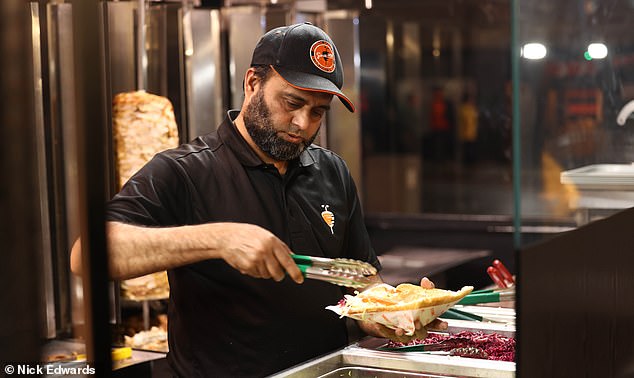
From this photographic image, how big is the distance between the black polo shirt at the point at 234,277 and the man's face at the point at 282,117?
6 centimetres

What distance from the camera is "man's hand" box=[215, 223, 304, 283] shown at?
1.80m

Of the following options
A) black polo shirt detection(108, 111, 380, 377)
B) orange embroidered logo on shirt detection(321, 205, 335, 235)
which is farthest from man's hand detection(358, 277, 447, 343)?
orange embroidered logo on shirt detection(321, 205, 335, 235)

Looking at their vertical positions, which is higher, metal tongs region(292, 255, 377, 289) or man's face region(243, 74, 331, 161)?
man's face region(243, 74, 331, 161)

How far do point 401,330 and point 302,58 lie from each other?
710 millimetres

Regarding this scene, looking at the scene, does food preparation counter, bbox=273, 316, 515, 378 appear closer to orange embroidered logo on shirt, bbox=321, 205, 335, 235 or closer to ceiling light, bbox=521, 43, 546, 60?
orange embroidered logo on shirt, bbox=321, 205, 335, 235

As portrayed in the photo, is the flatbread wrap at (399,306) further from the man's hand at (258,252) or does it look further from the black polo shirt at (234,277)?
the man's hand at (258,252)

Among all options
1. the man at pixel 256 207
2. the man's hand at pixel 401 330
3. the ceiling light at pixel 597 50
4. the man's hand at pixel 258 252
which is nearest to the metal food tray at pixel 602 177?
the ceiling light at pixel 597 50

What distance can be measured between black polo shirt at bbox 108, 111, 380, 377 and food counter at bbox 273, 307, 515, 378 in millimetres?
193

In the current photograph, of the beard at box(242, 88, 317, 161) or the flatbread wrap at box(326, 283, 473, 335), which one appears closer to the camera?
the flatbread wrap at box(326, 283, 473, 335)

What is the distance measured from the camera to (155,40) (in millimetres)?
3857

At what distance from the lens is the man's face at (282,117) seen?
2318 millimetres

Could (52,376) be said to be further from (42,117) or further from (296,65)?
(42,117)

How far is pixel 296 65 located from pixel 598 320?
0.99 metres

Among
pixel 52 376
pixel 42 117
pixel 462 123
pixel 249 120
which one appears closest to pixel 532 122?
pixel 249 120
